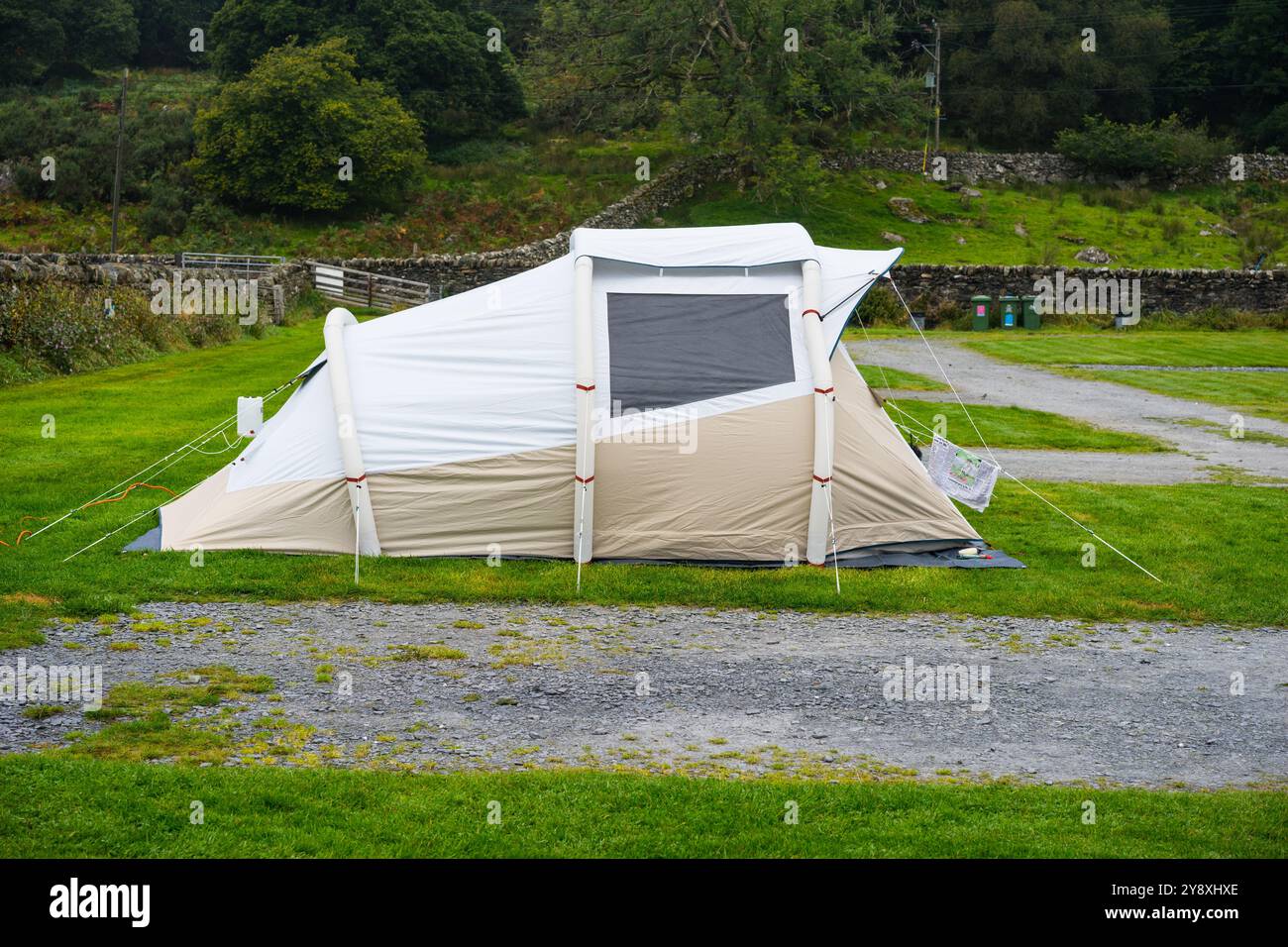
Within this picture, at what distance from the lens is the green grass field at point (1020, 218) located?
41.1 m

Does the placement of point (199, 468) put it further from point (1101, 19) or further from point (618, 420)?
point (1101, 19)

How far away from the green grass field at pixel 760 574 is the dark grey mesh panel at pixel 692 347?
1484 millimetres

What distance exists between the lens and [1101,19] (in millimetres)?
56000

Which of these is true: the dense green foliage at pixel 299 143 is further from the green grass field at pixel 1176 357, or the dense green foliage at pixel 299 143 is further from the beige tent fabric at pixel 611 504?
the beige tent fabric at pixel 611 504

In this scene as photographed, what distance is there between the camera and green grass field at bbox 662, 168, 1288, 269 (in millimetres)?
41125

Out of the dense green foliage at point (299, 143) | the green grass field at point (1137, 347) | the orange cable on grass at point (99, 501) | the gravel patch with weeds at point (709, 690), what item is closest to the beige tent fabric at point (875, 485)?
the gravel patch with weeds at point (709, 690)

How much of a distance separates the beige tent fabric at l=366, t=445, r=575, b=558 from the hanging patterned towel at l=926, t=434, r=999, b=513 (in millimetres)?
3865

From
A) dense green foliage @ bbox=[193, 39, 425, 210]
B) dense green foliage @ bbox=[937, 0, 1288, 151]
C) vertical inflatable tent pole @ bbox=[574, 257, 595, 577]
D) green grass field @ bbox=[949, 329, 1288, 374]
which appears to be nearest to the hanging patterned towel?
vertical inflatable tent pole @ bbox=[574, 257, 595, 577]

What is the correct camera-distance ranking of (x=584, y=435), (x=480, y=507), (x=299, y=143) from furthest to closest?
1. (x=299, y=143)
2. (x=480, y=507)
3. (x=584, y=435)

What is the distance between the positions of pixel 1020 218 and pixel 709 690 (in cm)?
4148

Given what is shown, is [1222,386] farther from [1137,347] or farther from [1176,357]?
[1137,347]

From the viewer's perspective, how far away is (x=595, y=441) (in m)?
9.80

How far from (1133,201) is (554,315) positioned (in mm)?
43846

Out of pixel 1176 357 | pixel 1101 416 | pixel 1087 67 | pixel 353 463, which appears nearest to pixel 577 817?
pixel 353 463
